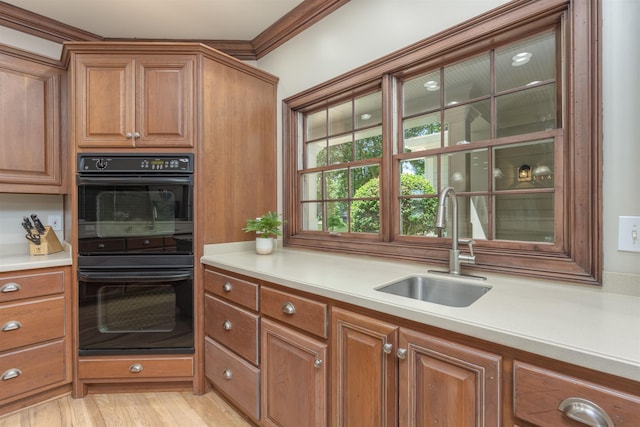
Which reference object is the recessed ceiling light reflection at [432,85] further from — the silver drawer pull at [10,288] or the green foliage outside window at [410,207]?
the silver drawer pull at [10,288]

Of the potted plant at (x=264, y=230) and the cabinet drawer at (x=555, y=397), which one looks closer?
the cabinet drawer at (x=555, y=397)

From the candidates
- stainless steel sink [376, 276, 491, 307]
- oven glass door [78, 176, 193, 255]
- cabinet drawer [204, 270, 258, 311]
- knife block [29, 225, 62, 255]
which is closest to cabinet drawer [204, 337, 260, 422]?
cabinet drawer [204, 270, 258, 311]

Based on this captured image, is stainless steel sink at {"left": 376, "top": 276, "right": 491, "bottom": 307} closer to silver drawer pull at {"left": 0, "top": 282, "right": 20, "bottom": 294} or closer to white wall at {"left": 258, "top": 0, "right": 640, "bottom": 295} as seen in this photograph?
white wall at {"left": 258, "top": 0, "right": 640, "bottom": 295}

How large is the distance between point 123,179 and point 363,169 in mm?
1538

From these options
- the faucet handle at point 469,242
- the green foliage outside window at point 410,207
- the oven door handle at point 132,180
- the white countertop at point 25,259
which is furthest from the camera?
the oven door handle at point 132,180

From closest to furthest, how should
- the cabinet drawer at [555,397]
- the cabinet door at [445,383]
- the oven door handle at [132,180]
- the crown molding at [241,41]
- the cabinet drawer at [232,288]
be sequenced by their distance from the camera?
the cabinet drawer at [555,397], the cabinet door at [445,383], the cabinet drawer at [232,288], the oven door handle at [132,180], the crown molding at [241,41]

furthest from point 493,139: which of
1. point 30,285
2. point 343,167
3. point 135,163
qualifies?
point 30,285

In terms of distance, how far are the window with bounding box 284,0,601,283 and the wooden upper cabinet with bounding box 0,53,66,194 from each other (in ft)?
5.89

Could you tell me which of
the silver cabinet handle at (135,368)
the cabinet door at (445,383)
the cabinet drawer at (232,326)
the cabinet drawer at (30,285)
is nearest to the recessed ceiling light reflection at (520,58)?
the cabinet door at (445,383)

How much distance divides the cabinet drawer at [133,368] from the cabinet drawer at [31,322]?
28cm

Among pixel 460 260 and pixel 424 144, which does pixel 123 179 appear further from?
pixel 460 260

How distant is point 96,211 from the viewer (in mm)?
1955

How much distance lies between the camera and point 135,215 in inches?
77.9

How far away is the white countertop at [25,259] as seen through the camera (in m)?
1.80
